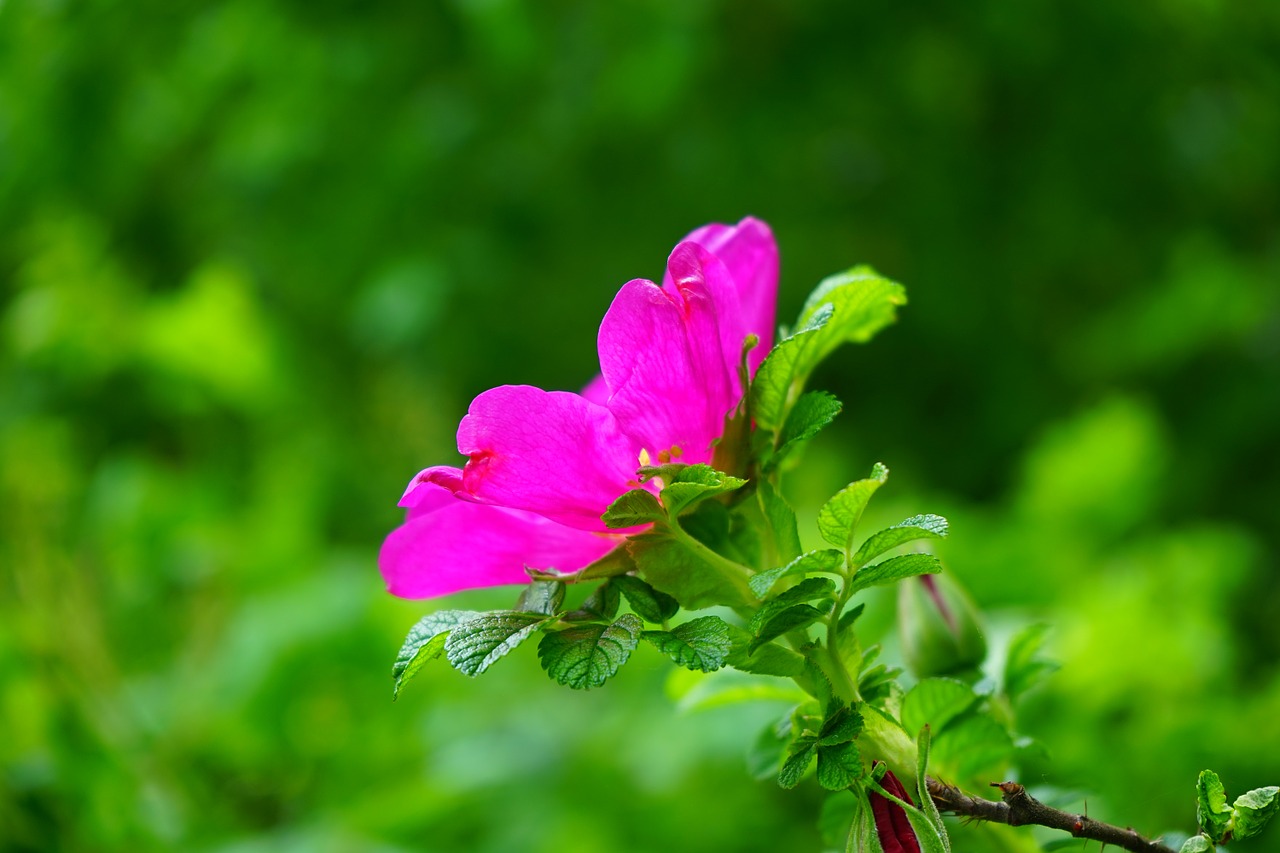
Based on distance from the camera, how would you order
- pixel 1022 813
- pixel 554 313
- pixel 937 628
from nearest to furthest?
pixel 1022 813 < pixel 937 628 < pixel 554 313

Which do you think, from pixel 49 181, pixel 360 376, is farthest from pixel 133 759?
pixel 360 376

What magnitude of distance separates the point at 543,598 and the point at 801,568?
0.06 meters

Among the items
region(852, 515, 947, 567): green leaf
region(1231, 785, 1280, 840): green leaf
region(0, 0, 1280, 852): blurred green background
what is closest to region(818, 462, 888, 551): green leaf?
region(852, 515, 947, 567): green leaf

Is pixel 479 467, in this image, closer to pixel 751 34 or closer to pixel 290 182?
pixel 751 34

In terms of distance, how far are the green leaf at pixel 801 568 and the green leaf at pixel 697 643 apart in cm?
1

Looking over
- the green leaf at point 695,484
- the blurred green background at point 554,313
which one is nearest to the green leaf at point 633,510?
the green leaf at point 695,484

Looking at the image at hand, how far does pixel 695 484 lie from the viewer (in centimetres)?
28

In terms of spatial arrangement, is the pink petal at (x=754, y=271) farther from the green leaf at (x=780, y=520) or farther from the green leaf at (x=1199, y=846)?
the green leaf at (x=1199, y=846)

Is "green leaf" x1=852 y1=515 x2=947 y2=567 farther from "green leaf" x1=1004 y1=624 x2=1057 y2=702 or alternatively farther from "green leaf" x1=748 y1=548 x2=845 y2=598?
"green leaf" x1=1004 y1=624 x2=1057 y2=702

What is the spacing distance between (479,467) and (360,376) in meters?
1.84

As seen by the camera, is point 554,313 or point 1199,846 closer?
point 1199,846

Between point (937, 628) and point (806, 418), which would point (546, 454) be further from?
point (937, 628)

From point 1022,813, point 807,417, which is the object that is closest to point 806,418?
point 807,417

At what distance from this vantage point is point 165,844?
2.75ft
